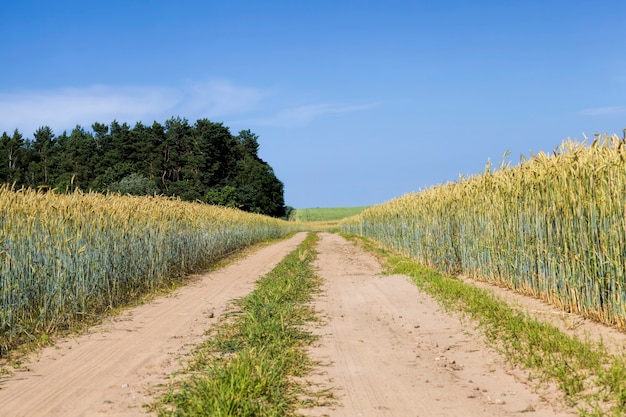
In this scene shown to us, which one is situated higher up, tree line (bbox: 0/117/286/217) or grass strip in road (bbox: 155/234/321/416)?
tree line (bbox: 0/117/286/217)

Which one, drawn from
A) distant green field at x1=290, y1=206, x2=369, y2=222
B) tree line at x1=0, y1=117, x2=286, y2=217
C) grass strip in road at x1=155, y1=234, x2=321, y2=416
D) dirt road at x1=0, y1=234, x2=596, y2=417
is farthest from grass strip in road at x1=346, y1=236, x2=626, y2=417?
distant green field at x1=290, y1=206, x2=369, y2=222

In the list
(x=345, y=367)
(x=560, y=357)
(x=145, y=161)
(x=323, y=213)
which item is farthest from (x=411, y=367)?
(x=323, y=213)

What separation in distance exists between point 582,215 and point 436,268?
28.3ft

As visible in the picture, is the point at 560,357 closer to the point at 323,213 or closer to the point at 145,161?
the point at 145,161

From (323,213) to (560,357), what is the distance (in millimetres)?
148618

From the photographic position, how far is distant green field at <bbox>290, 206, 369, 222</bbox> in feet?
471

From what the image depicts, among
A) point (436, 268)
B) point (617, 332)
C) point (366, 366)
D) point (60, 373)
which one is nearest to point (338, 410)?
point (366, 366)

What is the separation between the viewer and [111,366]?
6641mm

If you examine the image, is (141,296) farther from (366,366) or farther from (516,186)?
(516,186)

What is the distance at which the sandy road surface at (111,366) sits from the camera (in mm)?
5234

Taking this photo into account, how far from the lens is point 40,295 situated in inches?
352

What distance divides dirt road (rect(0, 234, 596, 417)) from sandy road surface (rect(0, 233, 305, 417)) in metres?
0.01

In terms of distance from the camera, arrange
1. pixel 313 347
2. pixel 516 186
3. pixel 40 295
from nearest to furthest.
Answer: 1. pixel 313 347
2. pixel 40 295
3. pixel 516 186

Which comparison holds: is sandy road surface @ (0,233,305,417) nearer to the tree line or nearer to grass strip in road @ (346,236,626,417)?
grass strip in road @ (346,236,626,417)
